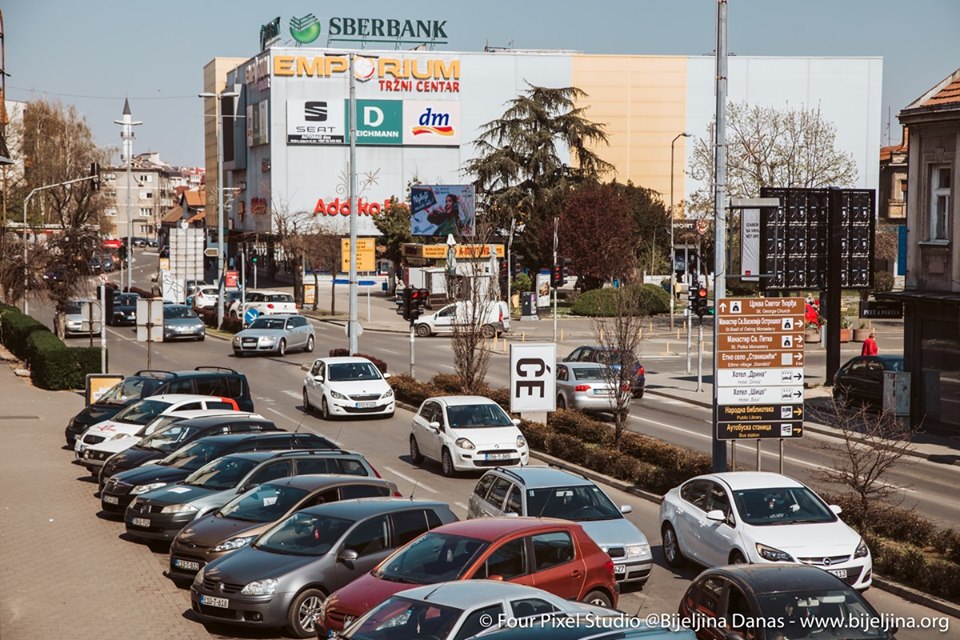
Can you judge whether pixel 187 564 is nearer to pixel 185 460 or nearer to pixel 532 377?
pixel 185 460

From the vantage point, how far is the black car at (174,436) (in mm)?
21719

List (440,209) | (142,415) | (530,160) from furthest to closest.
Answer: (530,160)
(440,209)
(142,415)

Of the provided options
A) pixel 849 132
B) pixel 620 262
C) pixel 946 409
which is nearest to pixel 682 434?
pixel 946 409

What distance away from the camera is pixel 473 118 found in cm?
10769

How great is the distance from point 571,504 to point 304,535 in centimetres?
376

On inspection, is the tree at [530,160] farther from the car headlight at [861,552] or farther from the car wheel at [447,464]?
the car headlight at [861,552]

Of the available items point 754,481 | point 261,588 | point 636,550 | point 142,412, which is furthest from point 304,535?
point 142,412

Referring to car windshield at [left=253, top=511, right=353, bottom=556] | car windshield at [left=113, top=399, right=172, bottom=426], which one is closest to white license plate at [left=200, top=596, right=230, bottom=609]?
car windshield at [left=253, top=511, right=353, bottom=556]

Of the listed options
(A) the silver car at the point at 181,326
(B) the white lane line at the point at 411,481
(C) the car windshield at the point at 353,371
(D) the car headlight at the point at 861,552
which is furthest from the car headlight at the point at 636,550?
(A) the silver car at the point at 181,326

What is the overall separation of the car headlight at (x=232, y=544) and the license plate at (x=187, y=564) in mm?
370

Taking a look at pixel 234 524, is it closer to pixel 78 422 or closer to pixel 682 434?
pixel 78 422

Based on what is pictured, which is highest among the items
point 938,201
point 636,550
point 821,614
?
point 938,201

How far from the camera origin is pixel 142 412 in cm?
2567

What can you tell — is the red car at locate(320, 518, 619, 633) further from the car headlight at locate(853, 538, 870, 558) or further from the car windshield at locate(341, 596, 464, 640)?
the car headlight at locate(853, 538, 870, 558)
